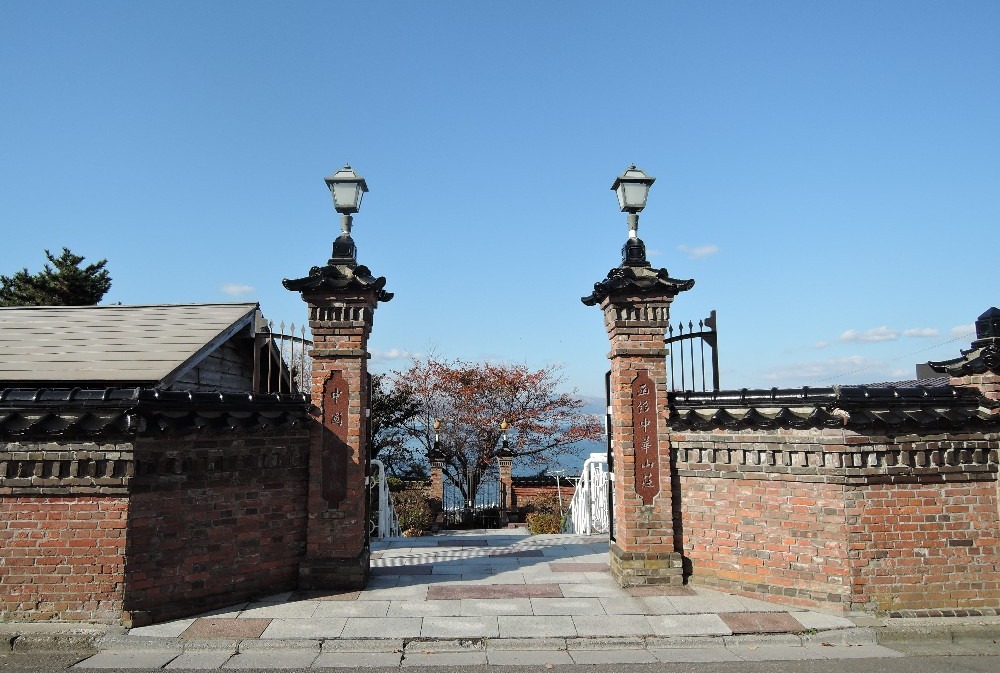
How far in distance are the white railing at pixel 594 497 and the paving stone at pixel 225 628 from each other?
7338 millimetres

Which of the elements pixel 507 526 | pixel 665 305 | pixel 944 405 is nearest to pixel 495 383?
pixel 507 526

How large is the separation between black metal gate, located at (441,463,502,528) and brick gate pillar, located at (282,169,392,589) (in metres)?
8.96

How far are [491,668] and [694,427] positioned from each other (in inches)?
148

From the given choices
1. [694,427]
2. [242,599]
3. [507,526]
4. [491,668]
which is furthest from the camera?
[507,526]

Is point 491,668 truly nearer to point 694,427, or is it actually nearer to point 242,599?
point 242,599

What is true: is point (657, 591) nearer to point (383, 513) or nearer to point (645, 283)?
point (645, 283)

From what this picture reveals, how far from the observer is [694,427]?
25.1 feet

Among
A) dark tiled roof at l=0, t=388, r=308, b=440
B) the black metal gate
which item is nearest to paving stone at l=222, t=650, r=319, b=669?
dark tiled roof at l=0, t=388, r=308, b=440

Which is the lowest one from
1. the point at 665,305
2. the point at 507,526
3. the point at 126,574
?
the point at 507,526

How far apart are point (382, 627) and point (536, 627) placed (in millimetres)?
1586

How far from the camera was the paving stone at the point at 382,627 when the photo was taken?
6.12m

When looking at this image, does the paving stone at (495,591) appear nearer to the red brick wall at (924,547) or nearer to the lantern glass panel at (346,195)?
the red brick wall at (924,547)

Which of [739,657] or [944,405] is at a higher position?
[944,405]

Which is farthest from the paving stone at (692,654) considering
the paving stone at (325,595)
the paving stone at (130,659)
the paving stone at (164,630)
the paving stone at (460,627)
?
the paving stone at (164,630)
